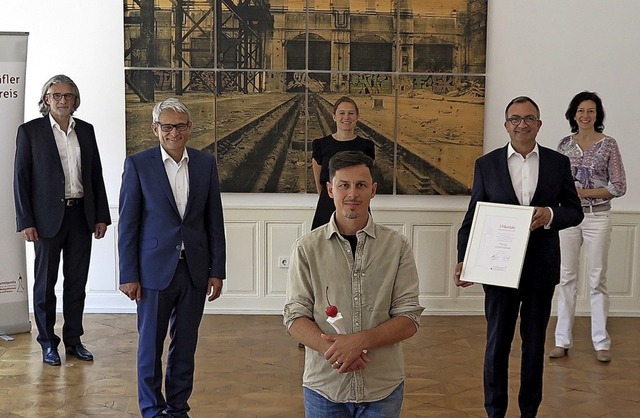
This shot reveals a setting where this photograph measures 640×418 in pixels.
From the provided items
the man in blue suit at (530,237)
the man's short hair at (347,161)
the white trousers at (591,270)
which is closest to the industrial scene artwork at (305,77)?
the white trousers at (591,270)

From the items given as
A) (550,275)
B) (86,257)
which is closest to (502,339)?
(550,275)

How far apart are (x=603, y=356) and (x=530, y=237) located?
219cm

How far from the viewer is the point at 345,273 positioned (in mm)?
2951

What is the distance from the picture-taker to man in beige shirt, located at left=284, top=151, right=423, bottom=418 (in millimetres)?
2914

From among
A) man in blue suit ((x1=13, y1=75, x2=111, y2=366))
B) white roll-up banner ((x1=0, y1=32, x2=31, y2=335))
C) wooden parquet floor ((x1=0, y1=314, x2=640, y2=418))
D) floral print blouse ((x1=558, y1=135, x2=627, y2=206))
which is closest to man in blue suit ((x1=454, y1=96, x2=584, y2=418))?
wooden parquet floor ((x1=0, y1=314, x2=640, y2=418))

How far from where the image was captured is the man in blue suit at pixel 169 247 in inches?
174

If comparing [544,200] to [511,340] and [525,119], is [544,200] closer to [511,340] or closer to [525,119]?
[525,119]

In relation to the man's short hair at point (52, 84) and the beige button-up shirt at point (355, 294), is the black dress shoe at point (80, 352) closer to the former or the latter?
the man's short hair at point (52, 84)

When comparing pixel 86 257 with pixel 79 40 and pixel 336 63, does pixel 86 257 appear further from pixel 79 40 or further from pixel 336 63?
pixel 336 63

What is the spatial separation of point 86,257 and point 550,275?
3339 mm

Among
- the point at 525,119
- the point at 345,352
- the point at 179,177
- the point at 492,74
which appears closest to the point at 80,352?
the point at 179,177

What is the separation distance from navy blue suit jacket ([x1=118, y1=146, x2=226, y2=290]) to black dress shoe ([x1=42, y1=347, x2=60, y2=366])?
1.76m

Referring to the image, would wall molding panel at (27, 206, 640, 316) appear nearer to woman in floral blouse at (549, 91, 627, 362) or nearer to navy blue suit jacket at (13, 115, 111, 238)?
woman in floral blouse at (549, 91, 627, 362)

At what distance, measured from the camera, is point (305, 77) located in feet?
24.5
